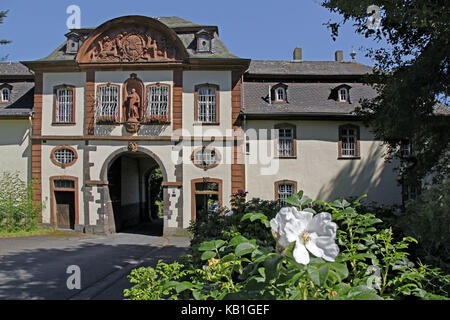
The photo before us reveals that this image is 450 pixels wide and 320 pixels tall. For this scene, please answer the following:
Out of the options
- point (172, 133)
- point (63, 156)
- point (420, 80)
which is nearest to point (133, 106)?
point (172, 133)

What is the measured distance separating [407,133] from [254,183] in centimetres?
997

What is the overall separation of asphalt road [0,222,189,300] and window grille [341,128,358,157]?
878cm

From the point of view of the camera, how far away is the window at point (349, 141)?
16.3 meters

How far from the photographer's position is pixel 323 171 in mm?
16172

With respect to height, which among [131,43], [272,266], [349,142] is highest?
[131,43]

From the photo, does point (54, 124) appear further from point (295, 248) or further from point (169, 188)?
point (295, 248)

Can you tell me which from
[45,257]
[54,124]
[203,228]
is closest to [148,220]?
[54,124]

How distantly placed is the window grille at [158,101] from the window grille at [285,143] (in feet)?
18.2

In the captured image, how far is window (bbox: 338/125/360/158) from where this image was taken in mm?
16328

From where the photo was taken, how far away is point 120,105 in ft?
52.5

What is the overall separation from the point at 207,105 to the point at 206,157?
2.47 metres

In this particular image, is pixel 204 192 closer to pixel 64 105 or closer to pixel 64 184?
pixel 64 184

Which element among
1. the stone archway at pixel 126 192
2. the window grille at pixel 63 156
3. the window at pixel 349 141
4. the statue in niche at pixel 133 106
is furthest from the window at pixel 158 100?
the window at pixel 349 141

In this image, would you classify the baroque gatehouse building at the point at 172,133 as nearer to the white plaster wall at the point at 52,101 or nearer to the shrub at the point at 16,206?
the white plaster wall at the point at 52,101
